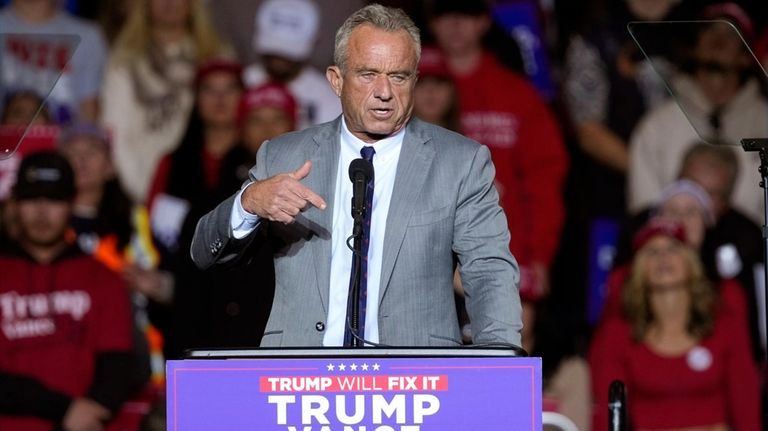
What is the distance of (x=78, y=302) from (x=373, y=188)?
3554 mm

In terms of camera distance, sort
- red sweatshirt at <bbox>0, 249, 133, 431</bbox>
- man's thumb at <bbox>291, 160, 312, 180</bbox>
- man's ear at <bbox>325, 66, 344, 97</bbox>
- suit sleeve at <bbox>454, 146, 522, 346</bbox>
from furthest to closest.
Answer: red sweatshirt at <bbox>0, 249, 133, 431</bbox>
man's ear at <bbox>325, 66, 344, 97</bbox>
suit sleeve at <bbox>454, 146, 522, 346</bbox>
man's thumb at <bbox>291, 160, 312, 180</bbox>

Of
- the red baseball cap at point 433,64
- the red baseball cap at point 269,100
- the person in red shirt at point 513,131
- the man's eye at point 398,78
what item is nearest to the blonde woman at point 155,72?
the red baseball cap at point 269,100

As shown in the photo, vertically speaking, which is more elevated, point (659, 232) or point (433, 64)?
point (433, 64)

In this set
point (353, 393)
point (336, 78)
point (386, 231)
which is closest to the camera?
point (353, 393)

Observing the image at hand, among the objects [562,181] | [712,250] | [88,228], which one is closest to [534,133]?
[562,181]

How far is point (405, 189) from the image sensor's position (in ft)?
11.4

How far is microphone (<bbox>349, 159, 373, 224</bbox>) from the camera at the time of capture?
3.18 meters

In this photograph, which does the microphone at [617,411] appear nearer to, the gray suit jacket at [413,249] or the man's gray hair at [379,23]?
the gray suit jacket at [413,249]

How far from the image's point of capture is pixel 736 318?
6.82 m

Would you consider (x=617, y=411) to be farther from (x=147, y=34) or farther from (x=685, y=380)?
(x=147, y=34)

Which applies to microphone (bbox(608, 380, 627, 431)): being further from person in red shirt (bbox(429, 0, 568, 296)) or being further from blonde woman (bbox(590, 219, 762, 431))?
person in red shirt (bbox(429, 0, 568, 296))

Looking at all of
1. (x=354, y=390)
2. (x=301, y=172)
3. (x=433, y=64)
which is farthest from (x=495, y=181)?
(x=354, y=390)

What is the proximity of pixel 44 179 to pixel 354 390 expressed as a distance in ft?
13.7

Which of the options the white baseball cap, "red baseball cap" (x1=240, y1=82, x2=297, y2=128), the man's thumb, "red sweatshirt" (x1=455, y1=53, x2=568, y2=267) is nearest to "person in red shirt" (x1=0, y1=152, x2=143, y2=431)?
"red baseball cap" (x1=240, y1=82, x2=297, y2=128)
